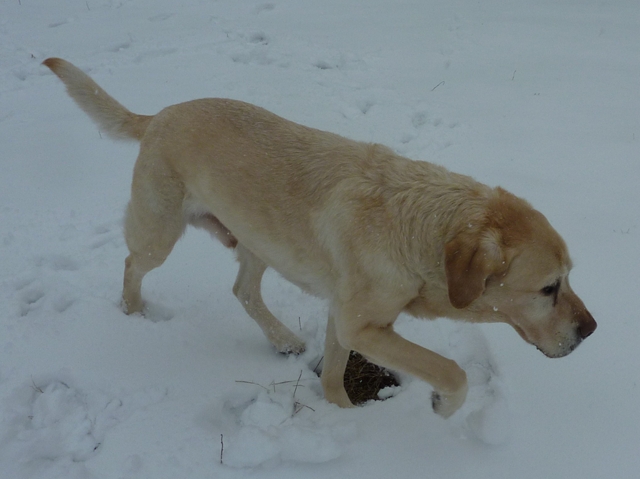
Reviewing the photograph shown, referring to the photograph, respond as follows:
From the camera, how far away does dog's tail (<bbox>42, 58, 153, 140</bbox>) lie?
3496 millimetres

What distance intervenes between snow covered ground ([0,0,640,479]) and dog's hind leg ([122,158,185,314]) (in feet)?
1.27

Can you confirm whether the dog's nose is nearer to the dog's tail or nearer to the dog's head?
the dog's head

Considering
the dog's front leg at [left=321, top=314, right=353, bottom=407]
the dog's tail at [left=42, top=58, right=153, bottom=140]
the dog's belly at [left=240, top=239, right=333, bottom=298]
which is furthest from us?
the dog's tail at [left=42, top=58, right=153, bottom=140]

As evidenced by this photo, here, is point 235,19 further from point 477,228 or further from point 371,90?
point 477,228

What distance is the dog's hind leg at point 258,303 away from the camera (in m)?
3.62

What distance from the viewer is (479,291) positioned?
95.3 inches

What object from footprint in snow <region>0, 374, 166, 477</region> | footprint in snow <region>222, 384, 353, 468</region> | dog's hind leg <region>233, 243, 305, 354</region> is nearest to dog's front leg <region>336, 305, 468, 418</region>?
footprint in snow <region>222, 384, 353, 468</region>

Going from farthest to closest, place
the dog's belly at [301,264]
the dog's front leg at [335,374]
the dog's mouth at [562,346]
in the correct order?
the dog's front leg at [335,374] → the dog's belly at [301,264] → the dog's mouth at [562,346]

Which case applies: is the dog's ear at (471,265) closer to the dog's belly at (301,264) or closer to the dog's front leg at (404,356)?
the dog's front leg at (404,356)

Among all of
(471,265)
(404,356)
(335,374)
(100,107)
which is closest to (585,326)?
(471,265)

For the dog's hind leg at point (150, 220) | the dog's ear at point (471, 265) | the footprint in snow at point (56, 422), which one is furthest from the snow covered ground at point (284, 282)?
the dog's ear at point (471, 265)

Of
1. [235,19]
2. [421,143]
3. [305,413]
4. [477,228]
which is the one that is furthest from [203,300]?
[235,19]

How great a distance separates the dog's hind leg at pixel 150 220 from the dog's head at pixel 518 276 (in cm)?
174

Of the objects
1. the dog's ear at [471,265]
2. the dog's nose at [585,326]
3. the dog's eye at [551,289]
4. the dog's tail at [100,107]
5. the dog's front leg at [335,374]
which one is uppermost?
the dog's tail at [100,107]
